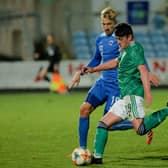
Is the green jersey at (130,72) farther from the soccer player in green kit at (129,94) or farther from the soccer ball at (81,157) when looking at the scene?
the soccer ball at (81,157)

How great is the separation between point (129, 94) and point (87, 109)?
1.09 metres

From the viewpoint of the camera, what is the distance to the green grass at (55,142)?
1123 cm

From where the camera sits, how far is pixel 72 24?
119 ft

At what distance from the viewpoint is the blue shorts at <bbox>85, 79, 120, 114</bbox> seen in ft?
39.1

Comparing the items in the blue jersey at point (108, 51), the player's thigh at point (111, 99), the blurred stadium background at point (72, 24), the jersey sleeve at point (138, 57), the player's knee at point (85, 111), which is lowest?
the blurred stadium background at point (72, 24)

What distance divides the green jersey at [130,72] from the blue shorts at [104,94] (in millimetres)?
1003

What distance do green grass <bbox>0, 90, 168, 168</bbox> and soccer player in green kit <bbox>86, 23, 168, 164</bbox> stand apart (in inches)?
17.8

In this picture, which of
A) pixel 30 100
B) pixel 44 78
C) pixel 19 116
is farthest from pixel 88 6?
pixel 19 116

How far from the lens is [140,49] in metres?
10.8

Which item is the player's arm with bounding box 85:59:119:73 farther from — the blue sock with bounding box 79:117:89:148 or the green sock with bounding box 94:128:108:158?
the blue sock with bounding box 79:117:89:148

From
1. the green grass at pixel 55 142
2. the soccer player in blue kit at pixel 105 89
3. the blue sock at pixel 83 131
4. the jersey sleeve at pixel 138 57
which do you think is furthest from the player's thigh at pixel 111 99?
the jersey sleeve at pixel 138 57

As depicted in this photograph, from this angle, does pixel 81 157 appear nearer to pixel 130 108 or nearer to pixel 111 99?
pixel 130 108

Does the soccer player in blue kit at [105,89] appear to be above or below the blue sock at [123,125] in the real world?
above

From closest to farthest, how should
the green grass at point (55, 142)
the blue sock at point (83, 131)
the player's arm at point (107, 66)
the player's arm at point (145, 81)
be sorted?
the player's arm at point (145, 81)
the player's arm at point (107, 66)
the green grass at point (55, 142)
the blue sock at point (83, 131)
